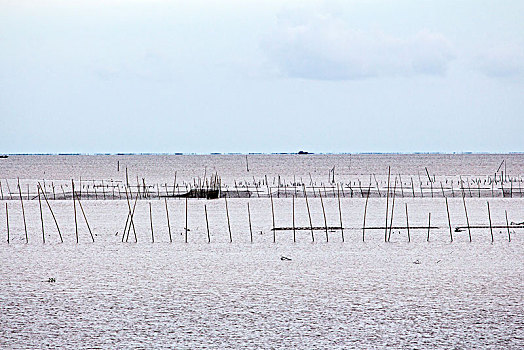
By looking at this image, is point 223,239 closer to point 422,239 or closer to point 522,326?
point 422,239

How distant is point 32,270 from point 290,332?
455cm

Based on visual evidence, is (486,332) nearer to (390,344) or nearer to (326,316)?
(390,344)

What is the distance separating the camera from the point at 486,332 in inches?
247

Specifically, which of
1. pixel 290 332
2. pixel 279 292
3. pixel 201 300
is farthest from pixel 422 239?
pixel 290 332

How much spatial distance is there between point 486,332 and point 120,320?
3.20 m

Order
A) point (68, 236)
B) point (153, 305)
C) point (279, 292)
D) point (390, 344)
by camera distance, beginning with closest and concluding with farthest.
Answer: point (390, 344), point (153, 305), point (279, 292), point (68, 236)

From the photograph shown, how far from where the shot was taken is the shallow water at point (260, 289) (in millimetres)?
6188

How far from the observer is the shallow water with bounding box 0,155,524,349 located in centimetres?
619

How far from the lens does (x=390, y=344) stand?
233 inches

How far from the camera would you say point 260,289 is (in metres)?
8.23

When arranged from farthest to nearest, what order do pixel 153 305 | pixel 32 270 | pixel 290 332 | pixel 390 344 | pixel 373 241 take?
pixel 373 241
pixel 32 270
pixel 153 305
pixel 290 332
pixel 390 344

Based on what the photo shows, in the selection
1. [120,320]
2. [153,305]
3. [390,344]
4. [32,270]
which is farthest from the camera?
[32,270]

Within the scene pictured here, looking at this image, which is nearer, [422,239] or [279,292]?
[279,292]

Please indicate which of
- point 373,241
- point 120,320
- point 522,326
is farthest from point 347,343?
point 373,241
